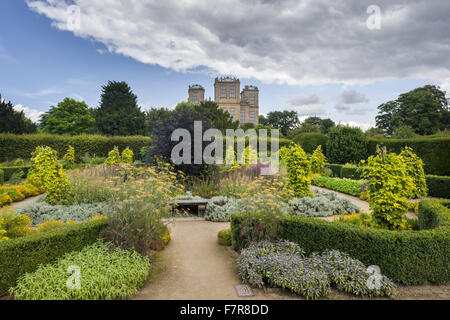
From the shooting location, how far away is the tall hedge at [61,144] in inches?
637

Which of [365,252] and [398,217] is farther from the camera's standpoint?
[398,217]

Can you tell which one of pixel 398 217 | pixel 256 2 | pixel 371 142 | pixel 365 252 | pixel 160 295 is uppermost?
pixel 256 2

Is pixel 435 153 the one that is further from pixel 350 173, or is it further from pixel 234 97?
pixel 234 97

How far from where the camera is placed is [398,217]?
14.1 ft

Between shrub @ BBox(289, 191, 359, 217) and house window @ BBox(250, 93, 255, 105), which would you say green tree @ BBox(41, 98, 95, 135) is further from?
house window @ BBox(250, 93, 255, 105)

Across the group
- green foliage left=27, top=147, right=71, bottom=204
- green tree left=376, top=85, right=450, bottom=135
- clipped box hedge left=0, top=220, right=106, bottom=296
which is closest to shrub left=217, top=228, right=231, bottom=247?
clipped box hedge left=0, top=220, right=106, bottom=296

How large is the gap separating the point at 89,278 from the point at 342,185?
9.76 meters

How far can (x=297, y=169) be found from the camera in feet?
23.0

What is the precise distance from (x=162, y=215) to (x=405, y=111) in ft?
115

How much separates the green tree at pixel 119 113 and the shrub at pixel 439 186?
27822mm

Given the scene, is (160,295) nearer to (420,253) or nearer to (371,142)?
(420,253)

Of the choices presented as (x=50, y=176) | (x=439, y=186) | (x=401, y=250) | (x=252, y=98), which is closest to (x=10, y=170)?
(x=50, y=176)

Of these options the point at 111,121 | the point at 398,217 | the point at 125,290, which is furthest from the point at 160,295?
the point at 111,121

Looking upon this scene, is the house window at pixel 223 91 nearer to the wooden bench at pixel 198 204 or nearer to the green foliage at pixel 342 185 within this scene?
the green foliage at pixel 342 185
